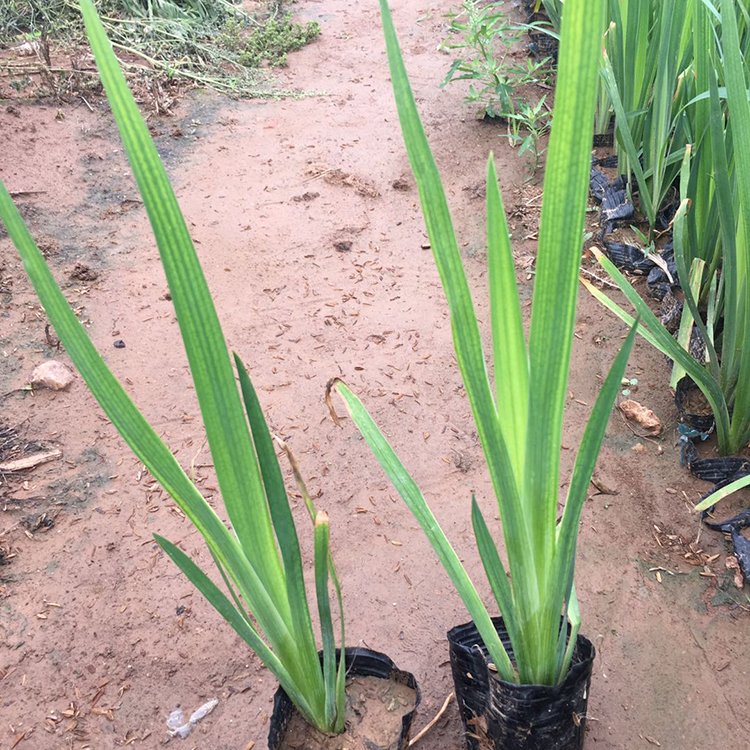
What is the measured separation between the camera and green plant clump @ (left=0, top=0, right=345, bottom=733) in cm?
65

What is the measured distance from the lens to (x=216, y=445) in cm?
77

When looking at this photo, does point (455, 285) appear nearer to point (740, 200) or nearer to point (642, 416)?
point (740, 200)

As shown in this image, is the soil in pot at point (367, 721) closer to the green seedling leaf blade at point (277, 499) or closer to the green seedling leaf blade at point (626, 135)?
the green seedling leaf blade at point (277, 499)

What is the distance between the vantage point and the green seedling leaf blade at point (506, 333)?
0.82 m

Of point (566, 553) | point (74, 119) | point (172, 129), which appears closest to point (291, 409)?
point (566, 553)

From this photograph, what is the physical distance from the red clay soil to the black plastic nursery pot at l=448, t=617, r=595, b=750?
172mm

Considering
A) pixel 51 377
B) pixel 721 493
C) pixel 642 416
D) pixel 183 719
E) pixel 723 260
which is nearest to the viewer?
pixel 183 719

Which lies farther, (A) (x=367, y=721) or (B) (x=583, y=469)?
(A) (x=367, y=721)

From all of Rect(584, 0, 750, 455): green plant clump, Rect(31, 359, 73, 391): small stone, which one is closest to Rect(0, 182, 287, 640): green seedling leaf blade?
Rect(584, 0, 750, 455): green plant clump

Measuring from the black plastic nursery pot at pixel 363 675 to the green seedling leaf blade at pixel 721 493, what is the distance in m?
0.73

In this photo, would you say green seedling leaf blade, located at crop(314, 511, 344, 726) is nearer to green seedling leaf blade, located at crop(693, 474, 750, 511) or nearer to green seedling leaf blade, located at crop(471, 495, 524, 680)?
green seedling leaf blade, located at crop(471, 495, 524, 680)

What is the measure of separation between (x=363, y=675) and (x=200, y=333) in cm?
72

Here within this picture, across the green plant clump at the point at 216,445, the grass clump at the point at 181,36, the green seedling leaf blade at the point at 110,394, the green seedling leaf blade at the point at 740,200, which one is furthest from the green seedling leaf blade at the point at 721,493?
the grass clump at the point at 181,36

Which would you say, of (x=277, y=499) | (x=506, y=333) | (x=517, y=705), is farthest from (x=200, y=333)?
(x=517, y=705)
